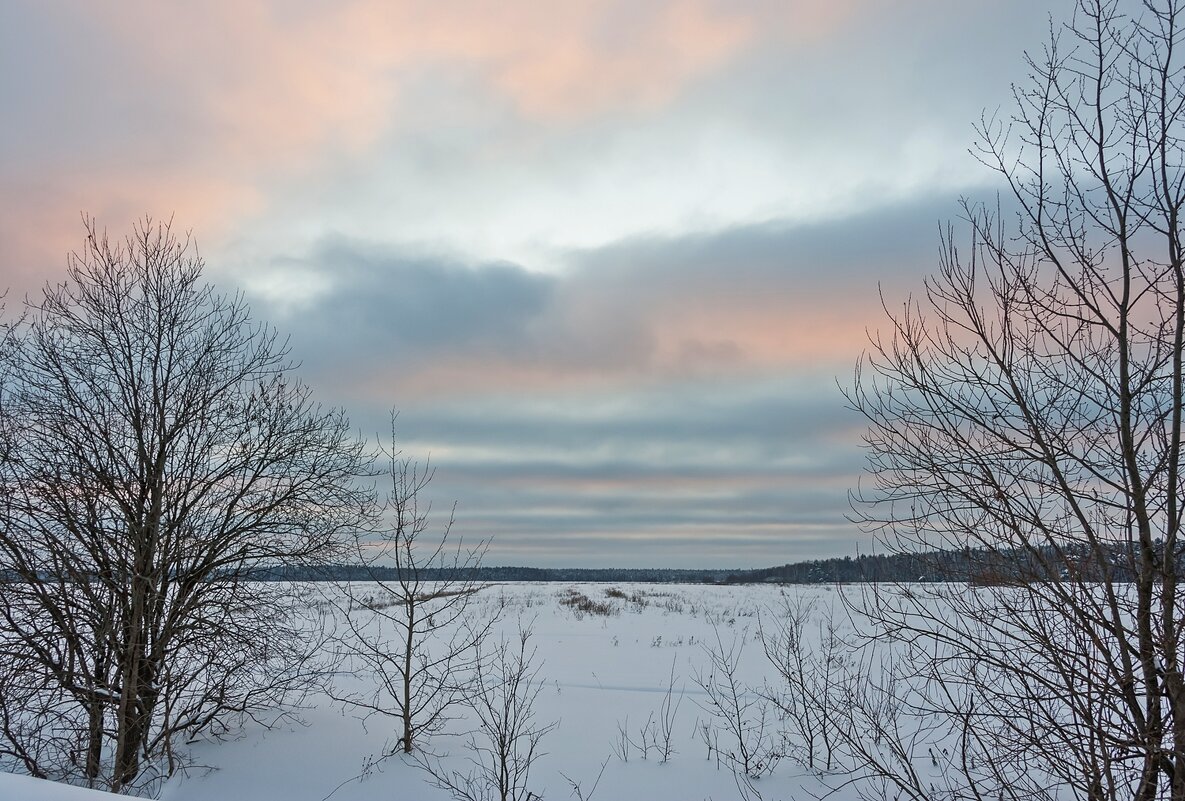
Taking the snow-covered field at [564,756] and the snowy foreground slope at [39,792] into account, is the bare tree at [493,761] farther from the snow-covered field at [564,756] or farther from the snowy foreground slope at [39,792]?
the snowy foreground slope at [39,792]

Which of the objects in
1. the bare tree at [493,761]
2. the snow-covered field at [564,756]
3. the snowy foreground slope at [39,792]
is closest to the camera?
the snowy foreground slope at [39,792]

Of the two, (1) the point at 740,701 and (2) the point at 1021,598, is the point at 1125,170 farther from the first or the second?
(1) the point at 740,701

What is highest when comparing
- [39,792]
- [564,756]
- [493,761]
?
[39,792]

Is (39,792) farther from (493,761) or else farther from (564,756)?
(564,756)

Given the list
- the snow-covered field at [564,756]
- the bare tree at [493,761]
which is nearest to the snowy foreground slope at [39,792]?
the bare tree at [493,761]

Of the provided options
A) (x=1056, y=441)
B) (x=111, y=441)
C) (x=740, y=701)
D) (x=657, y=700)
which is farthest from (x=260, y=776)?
(x=1056, y=441)

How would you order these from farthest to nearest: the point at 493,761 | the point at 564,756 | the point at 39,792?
the point at 564,756, the point at 493,761, the point at 39,792

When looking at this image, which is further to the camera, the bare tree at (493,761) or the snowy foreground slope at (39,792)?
the bare tree at (493,761)

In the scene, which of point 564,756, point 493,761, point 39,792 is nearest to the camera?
point 39,792

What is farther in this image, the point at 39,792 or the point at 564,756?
the point at 564,756

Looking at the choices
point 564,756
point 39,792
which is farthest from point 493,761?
point 39,792

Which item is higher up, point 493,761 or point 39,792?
point 39,792

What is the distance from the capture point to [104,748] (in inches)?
425

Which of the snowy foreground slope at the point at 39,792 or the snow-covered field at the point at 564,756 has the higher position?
the snowy foreground slope at the point at 39,792
